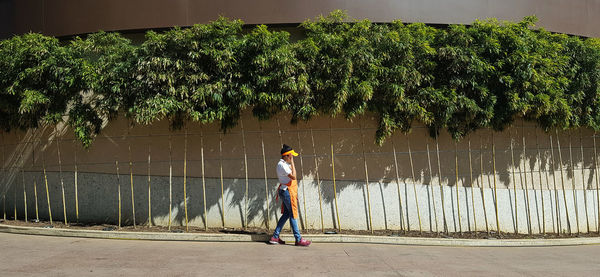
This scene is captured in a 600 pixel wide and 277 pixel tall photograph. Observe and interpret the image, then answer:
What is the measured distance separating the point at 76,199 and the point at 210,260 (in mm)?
4054

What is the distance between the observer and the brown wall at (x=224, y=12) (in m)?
9.19

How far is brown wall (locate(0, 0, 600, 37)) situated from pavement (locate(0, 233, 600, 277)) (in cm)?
427

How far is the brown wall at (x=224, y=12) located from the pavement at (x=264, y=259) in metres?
4.27

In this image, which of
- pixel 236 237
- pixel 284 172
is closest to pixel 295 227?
pixel 284 172

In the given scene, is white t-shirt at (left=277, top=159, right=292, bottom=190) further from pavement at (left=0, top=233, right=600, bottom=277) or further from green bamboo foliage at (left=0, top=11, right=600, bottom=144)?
green bamboo foliage at (left=0, top=11, right=600, bottom=144)

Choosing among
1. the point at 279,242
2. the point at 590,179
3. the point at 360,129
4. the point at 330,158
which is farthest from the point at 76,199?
the point at 590,179

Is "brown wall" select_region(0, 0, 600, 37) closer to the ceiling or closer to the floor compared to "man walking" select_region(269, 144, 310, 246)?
closer to the ceiling

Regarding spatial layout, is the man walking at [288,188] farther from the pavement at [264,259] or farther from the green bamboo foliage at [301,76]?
the green bamboo foliage at [301,76]

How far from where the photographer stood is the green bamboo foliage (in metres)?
7.91

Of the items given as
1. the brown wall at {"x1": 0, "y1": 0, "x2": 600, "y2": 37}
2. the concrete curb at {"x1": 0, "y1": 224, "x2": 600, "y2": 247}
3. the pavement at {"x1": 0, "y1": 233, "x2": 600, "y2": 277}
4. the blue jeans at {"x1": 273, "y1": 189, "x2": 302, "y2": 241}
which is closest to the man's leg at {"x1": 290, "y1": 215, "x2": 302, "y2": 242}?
the blue jeans at {"x1": 273, "y1": 189, "x2": 302, "y2": 241}

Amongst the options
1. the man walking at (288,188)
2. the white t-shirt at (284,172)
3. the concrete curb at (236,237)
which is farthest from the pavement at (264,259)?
the white t-shirt at (284,172)

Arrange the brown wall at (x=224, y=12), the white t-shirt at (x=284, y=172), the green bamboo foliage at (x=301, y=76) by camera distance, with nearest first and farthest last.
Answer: the white t-shirt at (x=284, y=172), the green bamboo foliage at (x=301, y=76), the brown wall at (x=224, y=12)

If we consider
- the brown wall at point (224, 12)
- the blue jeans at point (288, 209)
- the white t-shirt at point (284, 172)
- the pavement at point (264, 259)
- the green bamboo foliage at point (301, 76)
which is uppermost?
the brown wall at point (224, 12)

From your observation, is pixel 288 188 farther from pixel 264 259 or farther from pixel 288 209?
pixel 264 259
